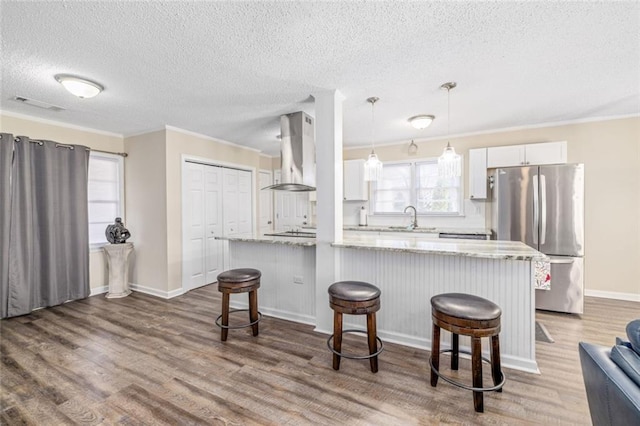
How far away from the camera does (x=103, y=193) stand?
13.9ft

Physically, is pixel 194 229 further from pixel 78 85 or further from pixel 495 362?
pixel 495 362

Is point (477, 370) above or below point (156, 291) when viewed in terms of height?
above

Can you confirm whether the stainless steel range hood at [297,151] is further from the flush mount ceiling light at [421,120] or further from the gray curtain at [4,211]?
the gray curtain at [4,211]

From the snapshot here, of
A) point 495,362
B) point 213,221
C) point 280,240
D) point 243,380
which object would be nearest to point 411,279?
point 495,362

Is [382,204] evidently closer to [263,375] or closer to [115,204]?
[263,375]

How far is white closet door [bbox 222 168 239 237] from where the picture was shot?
16.3 feet

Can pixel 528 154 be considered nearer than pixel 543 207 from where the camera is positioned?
No

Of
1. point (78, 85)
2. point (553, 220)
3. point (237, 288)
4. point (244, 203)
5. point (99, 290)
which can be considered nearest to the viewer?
point (78, 85)

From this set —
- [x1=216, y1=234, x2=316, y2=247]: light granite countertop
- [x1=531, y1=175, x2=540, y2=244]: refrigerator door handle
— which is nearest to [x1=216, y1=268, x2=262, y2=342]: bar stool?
[x1=216, y1=234, x2=316, y2=247]: light granite countertop

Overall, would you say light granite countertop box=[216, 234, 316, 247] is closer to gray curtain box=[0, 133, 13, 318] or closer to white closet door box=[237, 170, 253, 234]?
white closet door box=[237, 170, 253, 234]

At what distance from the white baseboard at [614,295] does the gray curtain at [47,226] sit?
7082 mm

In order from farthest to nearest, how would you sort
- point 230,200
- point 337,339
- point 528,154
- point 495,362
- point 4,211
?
point 230,200, point 528,154, point 4,211, point 337,339, point 495,362

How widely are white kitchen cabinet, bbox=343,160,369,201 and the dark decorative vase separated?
3.64 meters

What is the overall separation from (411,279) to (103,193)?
463 cm
